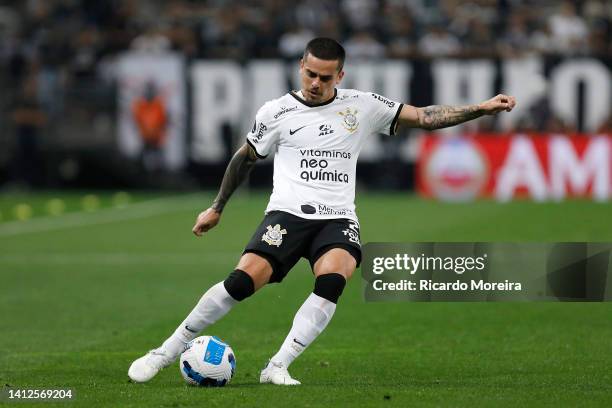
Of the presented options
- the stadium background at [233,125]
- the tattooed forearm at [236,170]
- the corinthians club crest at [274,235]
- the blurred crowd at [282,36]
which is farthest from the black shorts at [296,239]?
the blurred crowd at [282,36]

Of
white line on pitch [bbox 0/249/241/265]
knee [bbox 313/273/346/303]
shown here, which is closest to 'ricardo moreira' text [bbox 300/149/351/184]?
knee [bbox 313/273/346/303]

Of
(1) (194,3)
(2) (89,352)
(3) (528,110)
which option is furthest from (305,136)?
(1) (194,3)

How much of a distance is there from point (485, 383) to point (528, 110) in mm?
18203

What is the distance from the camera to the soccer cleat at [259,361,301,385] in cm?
782

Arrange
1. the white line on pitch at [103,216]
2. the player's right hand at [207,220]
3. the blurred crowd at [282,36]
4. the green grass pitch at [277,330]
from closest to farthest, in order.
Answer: the green grass pitch at [277,330] < the player's right hand at [207,220] < the white line on pitch at [103,216] < the blurred crowd at [282,36]

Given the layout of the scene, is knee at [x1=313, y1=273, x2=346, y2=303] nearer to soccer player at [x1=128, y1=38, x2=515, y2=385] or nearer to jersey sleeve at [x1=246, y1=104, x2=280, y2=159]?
soccer player at [x1=128, y1=38, x2=515, y2=385]

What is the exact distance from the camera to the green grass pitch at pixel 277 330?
768 centimetres

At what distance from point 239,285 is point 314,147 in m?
1.04

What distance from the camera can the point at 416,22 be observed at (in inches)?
1112

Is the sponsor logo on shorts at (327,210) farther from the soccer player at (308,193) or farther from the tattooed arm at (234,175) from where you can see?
the tattooed arm at (234,175)

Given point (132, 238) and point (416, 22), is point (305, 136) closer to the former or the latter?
point (132, 238)

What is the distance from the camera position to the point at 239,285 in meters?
7.87

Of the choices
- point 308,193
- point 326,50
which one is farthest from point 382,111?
point 308,193

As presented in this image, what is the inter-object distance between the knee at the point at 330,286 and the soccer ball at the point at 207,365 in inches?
27.7
